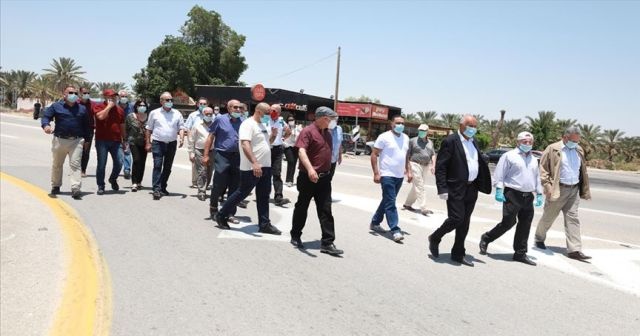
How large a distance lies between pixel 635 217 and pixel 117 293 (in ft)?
38.8

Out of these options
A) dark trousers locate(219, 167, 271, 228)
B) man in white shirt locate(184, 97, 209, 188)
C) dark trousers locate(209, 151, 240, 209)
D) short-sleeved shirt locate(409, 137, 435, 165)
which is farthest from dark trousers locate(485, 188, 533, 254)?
man in white shirt locate(184, 97, 209, 188)

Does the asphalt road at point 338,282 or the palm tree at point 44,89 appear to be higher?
the palm tree at point 44,89

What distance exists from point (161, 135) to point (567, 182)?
6.83 m

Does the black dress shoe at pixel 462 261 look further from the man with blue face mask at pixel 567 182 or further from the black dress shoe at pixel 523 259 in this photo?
the man with blue face mask at pixel 567 182

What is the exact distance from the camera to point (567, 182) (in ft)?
22.6

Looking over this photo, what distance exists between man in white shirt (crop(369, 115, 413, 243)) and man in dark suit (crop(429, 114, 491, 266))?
2.98 ft

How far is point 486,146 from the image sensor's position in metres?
54.6

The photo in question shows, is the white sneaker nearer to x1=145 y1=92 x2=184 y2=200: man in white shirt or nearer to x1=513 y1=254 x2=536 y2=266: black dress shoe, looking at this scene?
x1=513 y1=254 x2=536 y2=266: black dress shoe

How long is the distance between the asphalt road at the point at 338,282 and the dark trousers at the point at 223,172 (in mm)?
476

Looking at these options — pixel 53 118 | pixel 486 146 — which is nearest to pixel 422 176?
pixel 53 118

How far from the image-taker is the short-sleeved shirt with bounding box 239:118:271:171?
6.41m

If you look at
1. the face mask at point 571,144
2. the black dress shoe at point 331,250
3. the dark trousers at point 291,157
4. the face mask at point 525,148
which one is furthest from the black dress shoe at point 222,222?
the face mask at point 571,144

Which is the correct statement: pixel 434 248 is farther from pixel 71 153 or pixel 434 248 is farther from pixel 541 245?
pixel 71 153

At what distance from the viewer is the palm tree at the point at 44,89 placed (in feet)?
259
